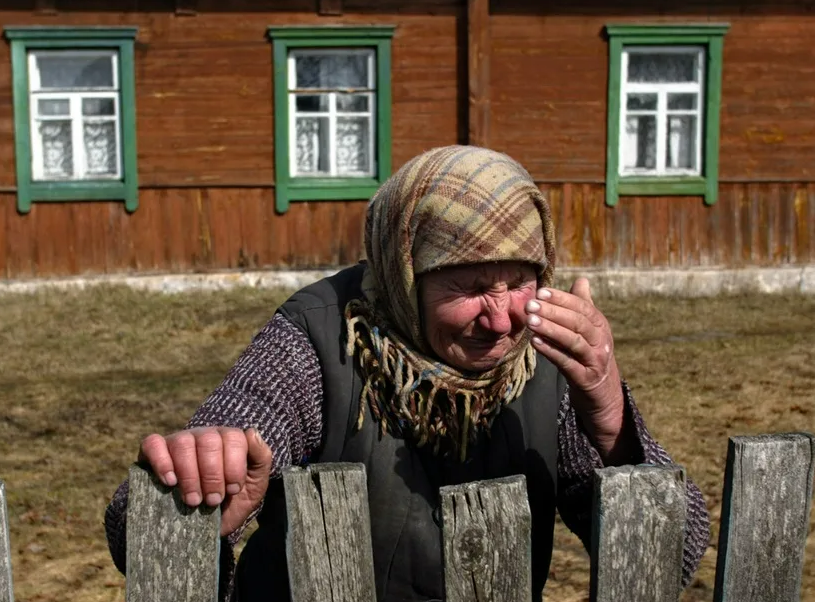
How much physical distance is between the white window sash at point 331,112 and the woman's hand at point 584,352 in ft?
33.7

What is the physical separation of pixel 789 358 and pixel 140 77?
23.3 feet

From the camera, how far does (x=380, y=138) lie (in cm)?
1216

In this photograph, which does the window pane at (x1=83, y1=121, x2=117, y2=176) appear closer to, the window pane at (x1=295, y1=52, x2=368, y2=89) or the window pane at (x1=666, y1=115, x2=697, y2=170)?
the window pane at (x1=295, y1=52, x2=368, y2=89)

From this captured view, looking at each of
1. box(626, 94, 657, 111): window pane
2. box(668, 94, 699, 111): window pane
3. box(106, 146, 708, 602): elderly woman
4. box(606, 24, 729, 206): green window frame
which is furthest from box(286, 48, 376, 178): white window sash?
box(106, 146, 708, 602): elderly woman

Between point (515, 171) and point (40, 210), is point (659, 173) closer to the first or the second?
point (40, 210)

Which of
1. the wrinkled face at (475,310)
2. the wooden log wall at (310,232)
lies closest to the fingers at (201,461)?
the wrinkled face at (475,310)

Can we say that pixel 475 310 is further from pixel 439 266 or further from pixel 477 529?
pixel 477 529

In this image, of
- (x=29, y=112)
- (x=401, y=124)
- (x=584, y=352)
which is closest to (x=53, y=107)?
(x=29, y=112)

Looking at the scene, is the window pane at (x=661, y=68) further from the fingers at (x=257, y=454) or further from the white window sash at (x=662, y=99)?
the fingers at (x=257, y=454)

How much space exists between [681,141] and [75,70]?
6.52 m

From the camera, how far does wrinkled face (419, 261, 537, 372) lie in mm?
2205

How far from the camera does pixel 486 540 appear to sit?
1.60m

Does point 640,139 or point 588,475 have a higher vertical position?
point 640,139

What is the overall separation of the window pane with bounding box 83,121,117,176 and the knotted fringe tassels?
A: 34.6 ft
